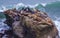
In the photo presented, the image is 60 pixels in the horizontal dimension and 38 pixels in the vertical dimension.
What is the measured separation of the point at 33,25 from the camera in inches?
51.3

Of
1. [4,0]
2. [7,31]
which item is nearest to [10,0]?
[4,0]

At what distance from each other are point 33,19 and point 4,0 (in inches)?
111

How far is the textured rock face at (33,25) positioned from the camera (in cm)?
131

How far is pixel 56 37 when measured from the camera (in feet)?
4.63

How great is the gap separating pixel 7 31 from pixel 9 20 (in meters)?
0.09

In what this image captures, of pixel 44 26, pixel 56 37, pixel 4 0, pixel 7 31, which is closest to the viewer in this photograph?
pixel 44 26

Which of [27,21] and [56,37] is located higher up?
[27,21]

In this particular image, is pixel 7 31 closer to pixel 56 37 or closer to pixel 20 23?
pixel 20 23

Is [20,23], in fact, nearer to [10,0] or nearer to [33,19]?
[33,19]

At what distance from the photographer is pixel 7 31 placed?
60.3 inches

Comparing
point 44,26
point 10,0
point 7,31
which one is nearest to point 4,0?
point 10,0

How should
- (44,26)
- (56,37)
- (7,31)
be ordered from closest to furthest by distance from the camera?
(44,26) → (56,37) → (7,31)

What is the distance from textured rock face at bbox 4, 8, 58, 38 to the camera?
131cm

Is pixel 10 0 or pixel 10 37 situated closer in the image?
pixel 10 37
